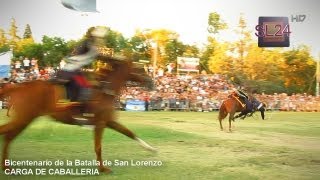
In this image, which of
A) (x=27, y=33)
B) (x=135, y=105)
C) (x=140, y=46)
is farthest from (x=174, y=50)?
(x=27, y=33)

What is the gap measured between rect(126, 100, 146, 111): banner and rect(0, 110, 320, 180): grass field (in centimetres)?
8

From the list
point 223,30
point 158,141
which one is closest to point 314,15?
point 223,30

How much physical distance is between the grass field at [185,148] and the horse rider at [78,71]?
0.42m

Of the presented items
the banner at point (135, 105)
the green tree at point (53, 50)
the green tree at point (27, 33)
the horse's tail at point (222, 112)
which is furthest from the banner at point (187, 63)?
the green tree at point (27, 33)

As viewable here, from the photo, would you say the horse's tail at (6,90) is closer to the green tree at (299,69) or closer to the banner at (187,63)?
the banner at (187,63)

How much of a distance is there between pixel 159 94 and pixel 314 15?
230 centimetres

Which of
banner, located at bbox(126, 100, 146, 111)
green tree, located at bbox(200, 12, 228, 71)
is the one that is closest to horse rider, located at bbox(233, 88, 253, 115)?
green tree, located at bbox(200, 12, 228, 71)

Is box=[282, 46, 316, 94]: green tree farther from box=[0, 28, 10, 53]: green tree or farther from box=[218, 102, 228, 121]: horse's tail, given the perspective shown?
box=[0, 28, 10, 53]: green tree

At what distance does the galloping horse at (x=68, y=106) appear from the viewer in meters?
4.03

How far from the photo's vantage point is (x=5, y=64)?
4.84m

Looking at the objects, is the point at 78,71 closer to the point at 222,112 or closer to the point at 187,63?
the point at 187,63

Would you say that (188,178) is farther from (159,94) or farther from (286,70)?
(286,70)

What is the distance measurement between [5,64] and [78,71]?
1.08 m

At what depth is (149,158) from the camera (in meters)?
4.70
